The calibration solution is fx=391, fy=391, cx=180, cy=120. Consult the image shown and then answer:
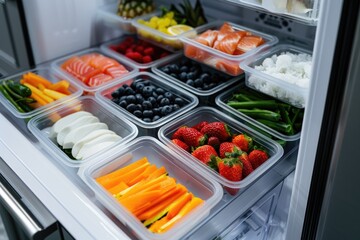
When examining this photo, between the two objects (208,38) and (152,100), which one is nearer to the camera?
(152,100)

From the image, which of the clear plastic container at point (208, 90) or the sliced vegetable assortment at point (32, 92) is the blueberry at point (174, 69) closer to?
the clear plastic container at point (208, 90)

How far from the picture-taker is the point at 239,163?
913 mm

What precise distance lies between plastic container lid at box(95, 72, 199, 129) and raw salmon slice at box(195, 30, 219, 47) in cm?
18

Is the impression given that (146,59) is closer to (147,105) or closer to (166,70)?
(166,70)

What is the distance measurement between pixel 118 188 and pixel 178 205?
15 cm

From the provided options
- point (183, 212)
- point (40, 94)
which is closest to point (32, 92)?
point (40, 94)

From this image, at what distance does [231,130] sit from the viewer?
1114 millimetres

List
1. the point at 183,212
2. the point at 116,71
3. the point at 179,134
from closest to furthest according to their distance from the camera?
the point at 183,212 < the point at 179,134 < the point at 116,71

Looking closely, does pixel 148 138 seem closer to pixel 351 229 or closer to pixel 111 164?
pixel 111 164

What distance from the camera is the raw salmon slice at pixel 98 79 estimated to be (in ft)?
4.29

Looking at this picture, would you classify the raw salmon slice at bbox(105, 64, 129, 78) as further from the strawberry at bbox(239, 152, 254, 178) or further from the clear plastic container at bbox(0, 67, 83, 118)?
the strawberry at bbox(239, 152, 254, 178)

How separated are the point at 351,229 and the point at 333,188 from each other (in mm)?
83

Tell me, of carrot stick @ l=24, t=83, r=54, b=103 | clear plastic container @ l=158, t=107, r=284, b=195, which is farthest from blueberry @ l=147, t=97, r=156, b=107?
carrot stick @ l=24, t=83, r=54, b=103

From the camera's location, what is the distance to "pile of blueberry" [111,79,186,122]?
1.16 metres
